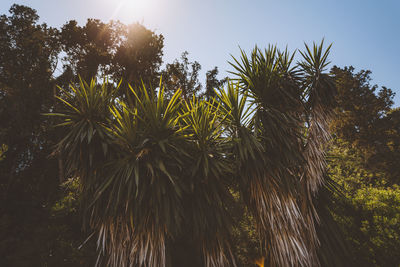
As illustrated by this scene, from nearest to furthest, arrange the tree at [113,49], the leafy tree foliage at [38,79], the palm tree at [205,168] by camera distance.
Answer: the palm tree at [205,168] → the leafy tree foliage at [38,79] → the tree at [113,49]

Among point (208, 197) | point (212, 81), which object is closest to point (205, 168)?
point (208, 197)

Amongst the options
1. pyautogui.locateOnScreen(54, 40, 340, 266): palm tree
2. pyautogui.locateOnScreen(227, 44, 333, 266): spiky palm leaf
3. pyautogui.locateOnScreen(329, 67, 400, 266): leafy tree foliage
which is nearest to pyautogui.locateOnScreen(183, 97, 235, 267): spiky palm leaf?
pyautogui.locateOnScreen(54, 40, 340, 266): palm tree

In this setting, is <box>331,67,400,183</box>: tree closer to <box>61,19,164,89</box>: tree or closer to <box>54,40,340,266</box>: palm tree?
<box>54,40,340,266</box>: palm tree

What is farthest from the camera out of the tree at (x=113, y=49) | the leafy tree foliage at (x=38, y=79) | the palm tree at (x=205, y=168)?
the tree at (x=113, y=49)

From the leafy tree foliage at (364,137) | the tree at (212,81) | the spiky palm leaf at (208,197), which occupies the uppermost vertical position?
the tree at (212,81)

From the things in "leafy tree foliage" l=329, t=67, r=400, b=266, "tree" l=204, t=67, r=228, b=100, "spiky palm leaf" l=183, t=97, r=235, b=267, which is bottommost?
"spiky palm leaf" l=183, t=97, r=235, b=267

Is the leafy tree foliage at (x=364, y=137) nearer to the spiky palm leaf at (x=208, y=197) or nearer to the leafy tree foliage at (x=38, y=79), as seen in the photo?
the spiky palm leaf at (x=208, y=197)

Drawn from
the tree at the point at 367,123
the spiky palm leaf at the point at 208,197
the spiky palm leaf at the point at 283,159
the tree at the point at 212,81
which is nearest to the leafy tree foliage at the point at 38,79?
the tree at the point at 212,81

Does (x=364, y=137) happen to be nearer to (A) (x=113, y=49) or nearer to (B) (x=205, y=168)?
(B) (x=205, y=168)

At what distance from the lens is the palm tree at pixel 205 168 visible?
122 inches

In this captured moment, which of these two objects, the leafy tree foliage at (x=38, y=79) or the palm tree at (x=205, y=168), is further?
the leafy tree foliage at (x=38, y=79)

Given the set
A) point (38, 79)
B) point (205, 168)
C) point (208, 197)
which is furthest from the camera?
point (38, 79)

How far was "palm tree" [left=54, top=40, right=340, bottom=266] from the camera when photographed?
3.10 m

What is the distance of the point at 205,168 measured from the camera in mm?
3076
